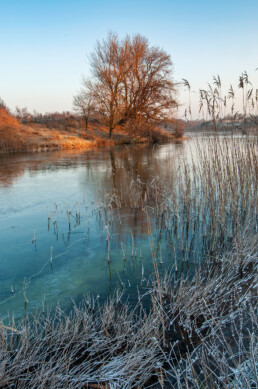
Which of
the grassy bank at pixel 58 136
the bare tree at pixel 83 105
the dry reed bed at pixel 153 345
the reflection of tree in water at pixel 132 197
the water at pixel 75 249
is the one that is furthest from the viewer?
the bare tree at pixel 83 105

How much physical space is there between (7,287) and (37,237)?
1508 mm

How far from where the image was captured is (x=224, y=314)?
2.41 metres

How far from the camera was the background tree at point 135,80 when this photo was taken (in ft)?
75.0

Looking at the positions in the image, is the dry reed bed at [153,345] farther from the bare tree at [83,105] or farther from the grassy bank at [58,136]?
the bare tree at [83,105]

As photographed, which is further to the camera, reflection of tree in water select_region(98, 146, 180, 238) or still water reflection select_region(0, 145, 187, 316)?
reflection of tree in water select_region(98, 146, 180, 238)

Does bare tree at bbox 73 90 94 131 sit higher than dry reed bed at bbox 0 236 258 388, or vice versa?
bare tree at bbox 73 90 94 131

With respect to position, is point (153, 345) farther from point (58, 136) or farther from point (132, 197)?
point (58, 136)

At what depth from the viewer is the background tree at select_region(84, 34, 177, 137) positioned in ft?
75.0

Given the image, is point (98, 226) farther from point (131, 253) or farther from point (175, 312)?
point (175, 312)

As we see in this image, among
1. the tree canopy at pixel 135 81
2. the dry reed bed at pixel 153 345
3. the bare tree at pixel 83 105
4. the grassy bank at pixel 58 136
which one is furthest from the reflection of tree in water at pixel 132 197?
the bare tree at pixel 83 105

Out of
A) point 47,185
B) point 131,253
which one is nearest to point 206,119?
point 131,253

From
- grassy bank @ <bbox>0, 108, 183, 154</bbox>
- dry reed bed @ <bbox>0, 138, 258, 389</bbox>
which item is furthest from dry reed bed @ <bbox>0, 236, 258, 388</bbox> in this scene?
grassy bank @ <bbox>0, 108, 183, 154</bbox>

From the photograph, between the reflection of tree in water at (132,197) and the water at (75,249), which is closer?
the water at (75,249)

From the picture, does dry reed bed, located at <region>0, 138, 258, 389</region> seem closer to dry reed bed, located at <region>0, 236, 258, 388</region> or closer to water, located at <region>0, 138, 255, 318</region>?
dry reed bed, located at <region>0, 236, 258, 388</region>
